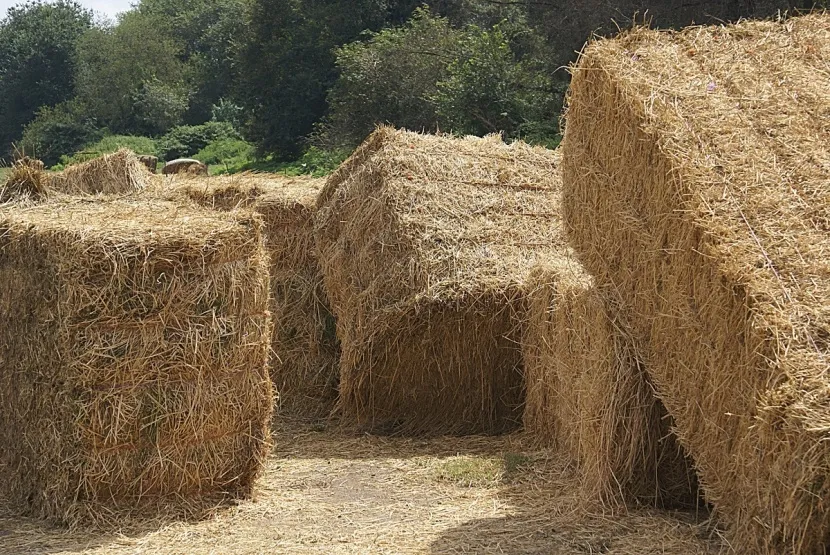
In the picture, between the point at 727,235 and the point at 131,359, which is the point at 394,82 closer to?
the point at 131,359

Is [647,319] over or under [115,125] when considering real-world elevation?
under

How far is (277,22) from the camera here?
126ft

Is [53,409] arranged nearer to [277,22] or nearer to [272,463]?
[272,463]

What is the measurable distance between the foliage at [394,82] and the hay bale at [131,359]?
19598mm

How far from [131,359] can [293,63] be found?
1264 inches

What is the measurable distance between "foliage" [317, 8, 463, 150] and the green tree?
26.6m

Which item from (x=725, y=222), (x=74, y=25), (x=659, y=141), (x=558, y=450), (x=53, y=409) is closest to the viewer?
(x=725, y=222)

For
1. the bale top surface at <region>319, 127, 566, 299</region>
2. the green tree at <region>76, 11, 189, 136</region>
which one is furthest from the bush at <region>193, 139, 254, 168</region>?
the bale top surface at <region>319, 127, 566, 299</region>

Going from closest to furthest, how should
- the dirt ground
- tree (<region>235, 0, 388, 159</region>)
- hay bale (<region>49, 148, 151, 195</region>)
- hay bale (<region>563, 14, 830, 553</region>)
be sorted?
1. hay bale (<region>563, 14, 830, 553</region>)
2. the dirt ground
3. hay bale (<region>49, 148, 151, 195</region>)
4. tree (<region>235, 0, 388, 159</region>)

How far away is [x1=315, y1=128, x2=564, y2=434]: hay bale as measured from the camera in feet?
24.9

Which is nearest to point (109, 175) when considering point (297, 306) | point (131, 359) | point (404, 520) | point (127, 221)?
point (297, 306)

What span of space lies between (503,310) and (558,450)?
114 cm

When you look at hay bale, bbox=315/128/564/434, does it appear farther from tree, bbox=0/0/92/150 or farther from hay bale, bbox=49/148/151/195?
tree, bbox=0/0/92/150

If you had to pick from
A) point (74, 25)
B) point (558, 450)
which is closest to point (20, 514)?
point (558, 450)
